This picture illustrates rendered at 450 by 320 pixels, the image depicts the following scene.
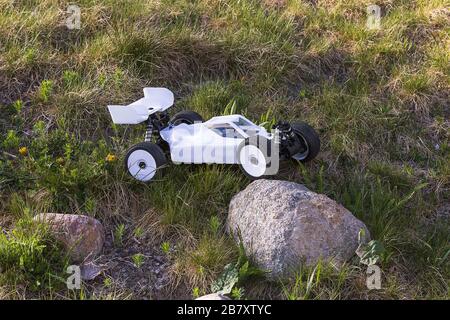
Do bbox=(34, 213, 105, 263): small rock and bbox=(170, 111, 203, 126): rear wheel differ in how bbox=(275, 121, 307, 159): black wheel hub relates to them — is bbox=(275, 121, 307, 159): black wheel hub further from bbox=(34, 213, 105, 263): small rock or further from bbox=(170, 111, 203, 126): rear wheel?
bbox=(34, 213, 105, 263): small rock

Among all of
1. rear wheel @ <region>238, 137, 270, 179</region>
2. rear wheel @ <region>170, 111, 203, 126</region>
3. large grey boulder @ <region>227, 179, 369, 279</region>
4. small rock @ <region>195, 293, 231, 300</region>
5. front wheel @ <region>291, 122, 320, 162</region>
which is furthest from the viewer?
rear wheel @ <region>170, 111, 203, 126</region>

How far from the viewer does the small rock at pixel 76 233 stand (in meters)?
3.44

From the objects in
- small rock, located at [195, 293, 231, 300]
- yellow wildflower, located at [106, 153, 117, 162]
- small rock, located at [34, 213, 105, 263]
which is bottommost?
small rock, located at [34, 213, 105, 263]

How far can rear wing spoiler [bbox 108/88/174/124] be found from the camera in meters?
3.94

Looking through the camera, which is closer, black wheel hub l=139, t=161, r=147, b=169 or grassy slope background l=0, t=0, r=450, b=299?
grassy slope background l=0, t=0, r=450, b=299

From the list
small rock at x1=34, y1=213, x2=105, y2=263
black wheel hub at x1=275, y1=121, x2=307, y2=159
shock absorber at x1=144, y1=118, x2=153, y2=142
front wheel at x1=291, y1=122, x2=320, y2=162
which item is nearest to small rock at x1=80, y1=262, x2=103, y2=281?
small rock at x1=34, y1=213, x2=105, y2=263

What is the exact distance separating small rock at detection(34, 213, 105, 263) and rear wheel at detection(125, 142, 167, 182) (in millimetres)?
432

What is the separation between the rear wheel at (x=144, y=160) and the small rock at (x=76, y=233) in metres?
0.43

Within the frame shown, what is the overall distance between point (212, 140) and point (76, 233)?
0.95 metres

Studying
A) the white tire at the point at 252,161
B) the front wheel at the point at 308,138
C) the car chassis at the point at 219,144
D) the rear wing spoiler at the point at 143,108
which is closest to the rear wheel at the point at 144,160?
the car chassis at the point at 219,144

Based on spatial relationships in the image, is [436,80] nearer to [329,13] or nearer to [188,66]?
[329,13]

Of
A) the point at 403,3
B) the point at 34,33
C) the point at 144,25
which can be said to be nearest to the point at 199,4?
the point at 144,25

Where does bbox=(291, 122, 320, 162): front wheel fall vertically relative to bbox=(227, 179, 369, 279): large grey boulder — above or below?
above

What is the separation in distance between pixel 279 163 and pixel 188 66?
4.34 ft
